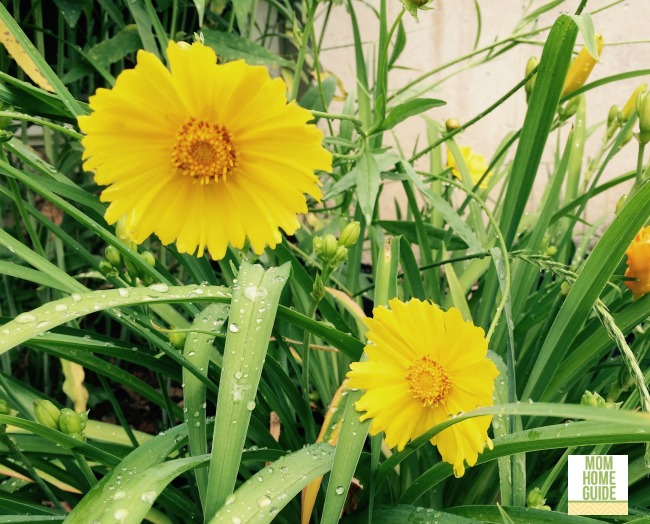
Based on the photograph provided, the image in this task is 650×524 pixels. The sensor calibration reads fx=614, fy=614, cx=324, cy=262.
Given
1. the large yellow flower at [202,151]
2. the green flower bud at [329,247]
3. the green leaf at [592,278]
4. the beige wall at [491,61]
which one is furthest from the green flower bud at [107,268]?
the beige wall at [491,61]

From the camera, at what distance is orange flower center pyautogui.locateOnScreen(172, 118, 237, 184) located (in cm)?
52

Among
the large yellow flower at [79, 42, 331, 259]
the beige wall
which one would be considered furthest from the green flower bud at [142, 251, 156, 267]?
the beige wall

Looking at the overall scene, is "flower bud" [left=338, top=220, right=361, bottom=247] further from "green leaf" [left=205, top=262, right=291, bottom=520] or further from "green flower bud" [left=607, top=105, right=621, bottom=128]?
"green flower bud" [left=607, top=105, right=621, bottom=128]

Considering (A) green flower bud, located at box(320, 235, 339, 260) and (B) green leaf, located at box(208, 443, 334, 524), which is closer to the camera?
(B) green leaf, located at box(208, 443, 334, 524)

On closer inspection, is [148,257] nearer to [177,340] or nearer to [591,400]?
[177,340]

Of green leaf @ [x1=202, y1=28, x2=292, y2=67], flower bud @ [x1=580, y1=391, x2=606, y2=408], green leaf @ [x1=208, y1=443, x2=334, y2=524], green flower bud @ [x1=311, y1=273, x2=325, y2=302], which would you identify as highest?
green leaf @ [x1=202, y1=28, x2=292, y2=67]

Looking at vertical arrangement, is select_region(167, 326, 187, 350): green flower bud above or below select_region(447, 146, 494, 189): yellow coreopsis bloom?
below

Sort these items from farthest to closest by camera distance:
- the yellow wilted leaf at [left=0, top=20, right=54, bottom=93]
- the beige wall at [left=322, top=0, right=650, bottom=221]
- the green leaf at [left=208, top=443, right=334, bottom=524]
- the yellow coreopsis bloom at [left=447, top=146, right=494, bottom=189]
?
the beige wall at [left=322, top=0, right=650, bottom=221], the yellow coreopsis bloom at [left=447, top=146, right=494, bottom=189], the yellow wilted leaf at [left=0, top=20, right=54, bottom=93], the green leaf at [left=208, top=443, right=334, bottom=524]

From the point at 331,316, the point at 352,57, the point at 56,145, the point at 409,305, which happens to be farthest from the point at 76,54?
the point at 352,57

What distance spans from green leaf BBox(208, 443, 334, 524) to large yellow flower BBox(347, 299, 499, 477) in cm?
7

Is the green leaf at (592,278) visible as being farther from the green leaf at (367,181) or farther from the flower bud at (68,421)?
the flower bud at (68,421)

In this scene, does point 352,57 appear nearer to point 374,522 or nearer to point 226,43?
point 226,43

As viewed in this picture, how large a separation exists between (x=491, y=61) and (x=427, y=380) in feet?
5.77

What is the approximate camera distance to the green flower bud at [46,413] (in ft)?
1.81
